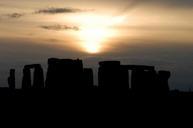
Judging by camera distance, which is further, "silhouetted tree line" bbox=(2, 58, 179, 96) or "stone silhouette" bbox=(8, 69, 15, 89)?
"stone silhouette" bbox=(8, 69, 15, 89)

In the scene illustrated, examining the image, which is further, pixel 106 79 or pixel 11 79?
pixel 11 79

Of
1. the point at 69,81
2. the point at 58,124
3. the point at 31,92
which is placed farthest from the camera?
the point at 31,92

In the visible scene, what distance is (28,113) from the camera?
2922cm

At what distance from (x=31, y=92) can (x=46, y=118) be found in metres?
4.11

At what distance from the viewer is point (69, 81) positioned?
96.3ft

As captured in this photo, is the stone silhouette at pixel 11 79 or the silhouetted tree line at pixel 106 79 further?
the stone silhouette at pixel 11 79

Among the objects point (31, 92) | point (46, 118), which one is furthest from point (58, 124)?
point (31, 92)

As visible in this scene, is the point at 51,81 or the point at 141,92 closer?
the point at 51,81

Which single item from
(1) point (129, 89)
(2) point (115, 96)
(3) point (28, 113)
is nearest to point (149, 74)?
(1) point (129, 89)

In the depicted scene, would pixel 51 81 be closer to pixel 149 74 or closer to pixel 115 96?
pixel 115 96

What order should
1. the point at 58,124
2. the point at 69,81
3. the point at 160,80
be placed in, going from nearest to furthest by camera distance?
1. the point at 58,124
2. the point at 69,81
3. the point at 160,80

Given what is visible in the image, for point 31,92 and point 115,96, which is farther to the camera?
point 31,92

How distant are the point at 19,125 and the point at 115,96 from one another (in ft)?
13.6

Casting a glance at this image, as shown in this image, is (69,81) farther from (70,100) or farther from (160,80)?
(160,80)
